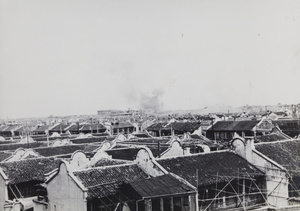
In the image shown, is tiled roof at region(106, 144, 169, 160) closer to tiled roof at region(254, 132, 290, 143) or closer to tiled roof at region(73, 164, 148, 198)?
tiled roof at region(73, 164, 148, 198)

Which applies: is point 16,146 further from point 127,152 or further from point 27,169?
point 127,152

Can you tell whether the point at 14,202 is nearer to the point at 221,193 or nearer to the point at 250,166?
the point at 221,193

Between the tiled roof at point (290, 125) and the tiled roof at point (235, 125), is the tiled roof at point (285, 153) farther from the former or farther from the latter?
the tiled roof at point (290, 125)

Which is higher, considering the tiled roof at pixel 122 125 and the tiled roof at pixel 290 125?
the tiled roof at pixel 290 125

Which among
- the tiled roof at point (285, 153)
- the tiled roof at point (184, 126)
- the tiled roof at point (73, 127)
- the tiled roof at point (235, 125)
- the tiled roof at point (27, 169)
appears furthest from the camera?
the tiled roof at point (73, 127)

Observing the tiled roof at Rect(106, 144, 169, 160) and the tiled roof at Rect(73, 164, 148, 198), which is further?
the tiled roof at Rect(106, 144, 169, 160)

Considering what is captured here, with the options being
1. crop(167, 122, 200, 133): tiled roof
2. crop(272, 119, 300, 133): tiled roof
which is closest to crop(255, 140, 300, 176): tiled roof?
crop(272, 119, 300, 133): tiled roof

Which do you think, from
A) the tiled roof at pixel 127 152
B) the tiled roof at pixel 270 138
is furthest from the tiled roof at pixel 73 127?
the tiled roof at pixel 270 138
